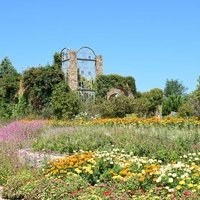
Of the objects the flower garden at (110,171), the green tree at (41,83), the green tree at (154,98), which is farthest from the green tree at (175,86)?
the flower garden at (110,171)

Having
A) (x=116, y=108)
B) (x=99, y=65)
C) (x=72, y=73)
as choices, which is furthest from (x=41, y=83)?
(x=116, y=108)

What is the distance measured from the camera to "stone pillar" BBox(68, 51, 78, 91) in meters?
30.1

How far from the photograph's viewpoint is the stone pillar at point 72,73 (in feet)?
98.7

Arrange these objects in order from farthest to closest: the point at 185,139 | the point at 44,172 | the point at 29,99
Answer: the point at 29,99, the point at 185,139, the point at 44,172

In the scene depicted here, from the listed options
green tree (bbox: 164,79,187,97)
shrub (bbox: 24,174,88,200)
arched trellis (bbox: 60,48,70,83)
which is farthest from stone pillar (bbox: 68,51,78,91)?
green tree (bbox: 164,79,187,97)

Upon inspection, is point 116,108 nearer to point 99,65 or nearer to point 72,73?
point 72,73

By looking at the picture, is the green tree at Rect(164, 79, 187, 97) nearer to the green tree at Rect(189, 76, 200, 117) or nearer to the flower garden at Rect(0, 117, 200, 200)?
the green tree at Rect(189, 76, 200, 117)

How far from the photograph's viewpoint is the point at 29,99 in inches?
1190

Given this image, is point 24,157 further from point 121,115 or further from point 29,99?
point 29,99

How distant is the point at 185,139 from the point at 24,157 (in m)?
3.61

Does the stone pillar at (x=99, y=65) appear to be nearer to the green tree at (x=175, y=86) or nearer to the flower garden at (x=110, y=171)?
the flower garden at (x=110, y=171)

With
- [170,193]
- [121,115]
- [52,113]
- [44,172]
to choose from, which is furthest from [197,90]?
[170,193]

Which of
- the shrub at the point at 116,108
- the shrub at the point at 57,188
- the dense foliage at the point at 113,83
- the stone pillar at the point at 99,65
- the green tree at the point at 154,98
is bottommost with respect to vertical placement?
the shrub at the point at 57,188

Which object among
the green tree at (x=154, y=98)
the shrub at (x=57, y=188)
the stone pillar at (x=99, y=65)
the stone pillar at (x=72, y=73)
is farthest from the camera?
the green tree at (x=154, y=98)
